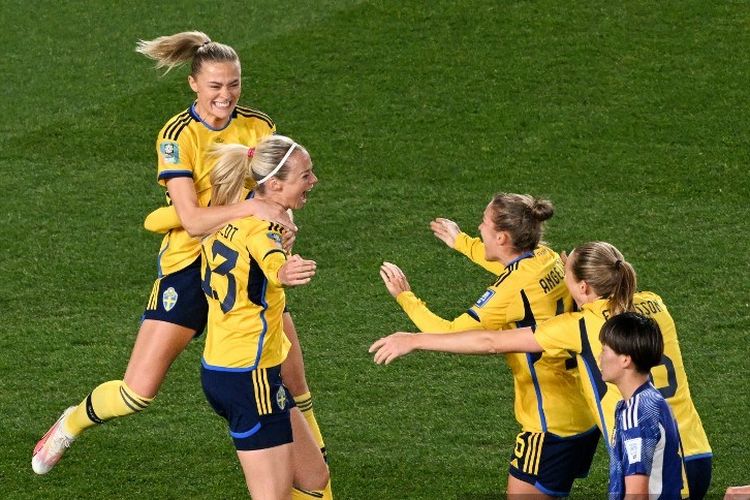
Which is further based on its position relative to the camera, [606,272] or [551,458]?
[551,458]

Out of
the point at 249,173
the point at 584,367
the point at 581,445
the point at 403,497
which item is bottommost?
the point at 403,497

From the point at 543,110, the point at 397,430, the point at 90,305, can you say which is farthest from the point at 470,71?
the point at 397,430

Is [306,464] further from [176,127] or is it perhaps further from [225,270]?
[176,127]

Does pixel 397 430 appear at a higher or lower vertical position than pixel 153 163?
lower

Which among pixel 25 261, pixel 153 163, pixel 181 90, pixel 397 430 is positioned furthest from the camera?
pixel 181 90

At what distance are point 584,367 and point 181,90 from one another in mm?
7481

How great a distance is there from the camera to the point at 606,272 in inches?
217

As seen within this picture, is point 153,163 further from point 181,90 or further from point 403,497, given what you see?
point 403,497

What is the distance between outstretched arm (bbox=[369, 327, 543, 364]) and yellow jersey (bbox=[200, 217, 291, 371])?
21.2 inches

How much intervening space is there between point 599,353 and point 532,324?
0.54m

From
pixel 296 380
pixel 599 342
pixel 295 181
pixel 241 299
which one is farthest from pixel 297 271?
pixel 296 380

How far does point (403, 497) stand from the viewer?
22.8ft

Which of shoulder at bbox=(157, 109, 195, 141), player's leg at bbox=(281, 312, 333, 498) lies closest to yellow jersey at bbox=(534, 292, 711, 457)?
player's leg at bbox=(281, 312, 333, 498)

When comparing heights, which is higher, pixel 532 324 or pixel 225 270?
pixel 225 270
